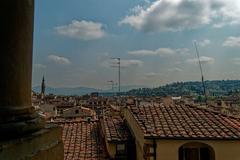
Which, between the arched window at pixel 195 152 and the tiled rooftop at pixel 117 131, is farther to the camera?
the tiled rooftop at pixel 117 131

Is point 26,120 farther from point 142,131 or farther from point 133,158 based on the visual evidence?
point 133,158

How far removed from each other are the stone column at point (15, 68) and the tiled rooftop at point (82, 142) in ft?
32.8

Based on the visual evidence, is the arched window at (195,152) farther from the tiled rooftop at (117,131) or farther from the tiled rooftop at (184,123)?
the tiled rooftop at (117,131)

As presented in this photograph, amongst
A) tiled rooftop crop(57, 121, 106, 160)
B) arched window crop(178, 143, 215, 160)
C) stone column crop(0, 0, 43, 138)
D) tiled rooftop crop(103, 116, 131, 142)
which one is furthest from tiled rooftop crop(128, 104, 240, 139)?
stone column crop(0, 0, 43, 138)

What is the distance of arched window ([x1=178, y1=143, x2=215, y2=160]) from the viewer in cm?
1133

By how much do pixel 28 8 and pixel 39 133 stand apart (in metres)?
0.94

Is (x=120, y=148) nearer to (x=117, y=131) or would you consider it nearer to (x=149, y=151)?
(x=117, y=131)

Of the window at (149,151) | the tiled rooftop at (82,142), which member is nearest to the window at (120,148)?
the tiled rooftop at (82,142)

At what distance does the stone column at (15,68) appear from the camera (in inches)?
88.8

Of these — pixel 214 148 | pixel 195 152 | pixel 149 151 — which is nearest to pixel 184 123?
pixel 195 152

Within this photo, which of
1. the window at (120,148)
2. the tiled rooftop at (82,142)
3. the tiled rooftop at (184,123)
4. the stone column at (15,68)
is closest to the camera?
the stone column at (15,68)

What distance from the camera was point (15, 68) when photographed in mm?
2316

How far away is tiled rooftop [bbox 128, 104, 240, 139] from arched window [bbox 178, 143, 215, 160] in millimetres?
479

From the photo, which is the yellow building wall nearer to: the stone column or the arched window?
the arched window
